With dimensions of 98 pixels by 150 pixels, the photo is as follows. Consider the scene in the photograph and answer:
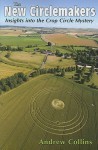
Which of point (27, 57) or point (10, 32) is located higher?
point (10, 32)

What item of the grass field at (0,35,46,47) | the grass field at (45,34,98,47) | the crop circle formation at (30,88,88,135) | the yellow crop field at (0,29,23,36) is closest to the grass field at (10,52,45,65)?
the grass field at (0,35,46,47)

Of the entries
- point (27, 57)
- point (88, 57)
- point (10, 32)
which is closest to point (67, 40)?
point (88, 57)

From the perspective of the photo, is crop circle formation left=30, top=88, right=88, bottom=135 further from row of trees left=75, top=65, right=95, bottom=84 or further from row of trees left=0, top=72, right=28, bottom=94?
row of trees left=75, top=65, right=95, bottom=84

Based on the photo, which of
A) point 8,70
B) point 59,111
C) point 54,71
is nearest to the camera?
point 59,111

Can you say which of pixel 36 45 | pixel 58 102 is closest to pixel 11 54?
pixel 36 45

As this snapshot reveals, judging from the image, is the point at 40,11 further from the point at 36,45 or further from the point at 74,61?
the point at 36,45

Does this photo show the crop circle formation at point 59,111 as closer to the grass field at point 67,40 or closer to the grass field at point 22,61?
the grass field at point 22,61

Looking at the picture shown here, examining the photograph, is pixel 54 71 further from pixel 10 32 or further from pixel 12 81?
pixel 10 32
